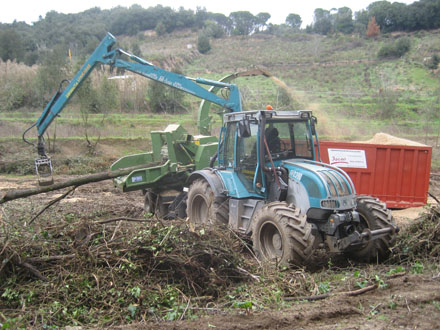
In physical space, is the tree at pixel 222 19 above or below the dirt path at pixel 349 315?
above

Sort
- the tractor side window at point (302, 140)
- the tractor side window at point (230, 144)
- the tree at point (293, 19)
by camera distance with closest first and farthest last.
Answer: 1. the tractor side window at point (302, 140)
2. the tractor side window at point (230, 144)
3. the tree at point (293, 19)

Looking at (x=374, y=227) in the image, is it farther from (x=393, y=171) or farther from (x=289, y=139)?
(x=393, y=171)

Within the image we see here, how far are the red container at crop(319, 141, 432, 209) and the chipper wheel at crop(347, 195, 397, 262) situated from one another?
4.34 metres

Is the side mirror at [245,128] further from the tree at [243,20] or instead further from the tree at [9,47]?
the tree at [243,20]

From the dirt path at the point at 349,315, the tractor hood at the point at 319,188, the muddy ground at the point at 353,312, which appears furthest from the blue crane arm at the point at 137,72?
the dirt path at the point at 349,315

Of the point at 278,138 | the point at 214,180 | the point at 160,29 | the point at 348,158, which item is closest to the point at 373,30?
the point at 160,29

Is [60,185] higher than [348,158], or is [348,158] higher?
[60,185]

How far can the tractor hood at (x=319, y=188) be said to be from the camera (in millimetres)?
5555

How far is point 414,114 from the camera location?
2875 centimetres

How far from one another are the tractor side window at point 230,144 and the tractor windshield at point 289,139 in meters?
0.79

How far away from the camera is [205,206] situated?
7.62 meters

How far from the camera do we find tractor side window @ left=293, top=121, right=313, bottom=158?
6.68m

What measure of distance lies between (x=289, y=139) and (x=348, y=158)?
4.37 m

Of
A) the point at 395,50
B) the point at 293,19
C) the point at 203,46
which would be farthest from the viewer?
the point at 293,19
